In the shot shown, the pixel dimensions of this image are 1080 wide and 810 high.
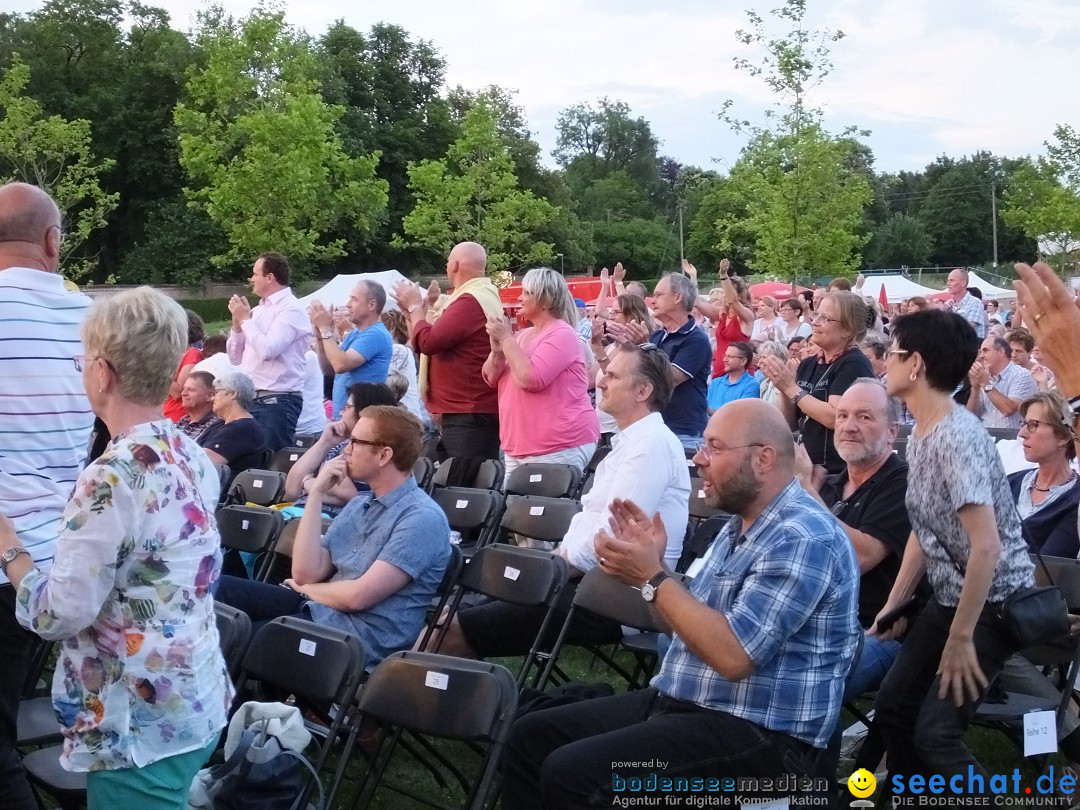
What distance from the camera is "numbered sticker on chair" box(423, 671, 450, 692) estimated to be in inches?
120

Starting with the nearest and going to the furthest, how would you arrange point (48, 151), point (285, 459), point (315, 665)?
1. point (315, 665)
2. point (285, 459)
3. point (48, 151)

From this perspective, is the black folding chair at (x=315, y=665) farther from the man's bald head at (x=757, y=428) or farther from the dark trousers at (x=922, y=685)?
the dark trousers at (x=922, y=685)

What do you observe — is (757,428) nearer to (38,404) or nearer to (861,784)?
(861,784)

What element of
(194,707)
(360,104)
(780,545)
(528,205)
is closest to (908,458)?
(780,545)

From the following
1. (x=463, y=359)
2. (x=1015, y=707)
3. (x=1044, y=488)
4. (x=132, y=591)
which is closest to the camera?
(x=132, y=591)

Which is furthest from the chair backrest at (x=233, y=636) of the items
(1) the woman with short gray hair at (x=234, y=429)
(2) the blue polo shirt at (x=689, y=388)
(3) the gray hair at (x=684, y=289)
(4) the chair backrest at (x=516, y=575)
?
(3) the gray hair at (x=684, y=289)

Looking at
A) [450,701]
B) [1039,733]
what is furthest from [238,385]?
[1039,733]

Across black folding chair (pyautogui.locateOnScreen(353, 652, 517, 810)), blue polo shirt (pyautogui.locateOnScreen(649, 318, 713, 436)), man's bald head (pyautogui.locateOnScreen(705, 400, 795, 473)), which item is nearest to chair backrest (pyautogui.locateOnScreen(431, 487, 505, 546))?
blue polo shirt (pyautogui.locateOnScreen(649, 318, 713, 436))

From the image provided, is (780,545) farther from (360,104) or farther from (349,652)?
(360,104)

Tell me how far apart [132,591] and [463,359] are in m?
4.00

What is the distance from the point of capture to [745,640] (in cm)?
270

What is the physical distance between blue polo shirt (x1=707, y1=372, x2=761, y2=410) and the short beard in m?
5.25

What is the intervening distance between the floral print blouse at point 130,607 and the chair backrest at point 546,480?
3420 mm

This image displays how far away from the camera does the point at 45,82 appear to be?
42.1 metres
